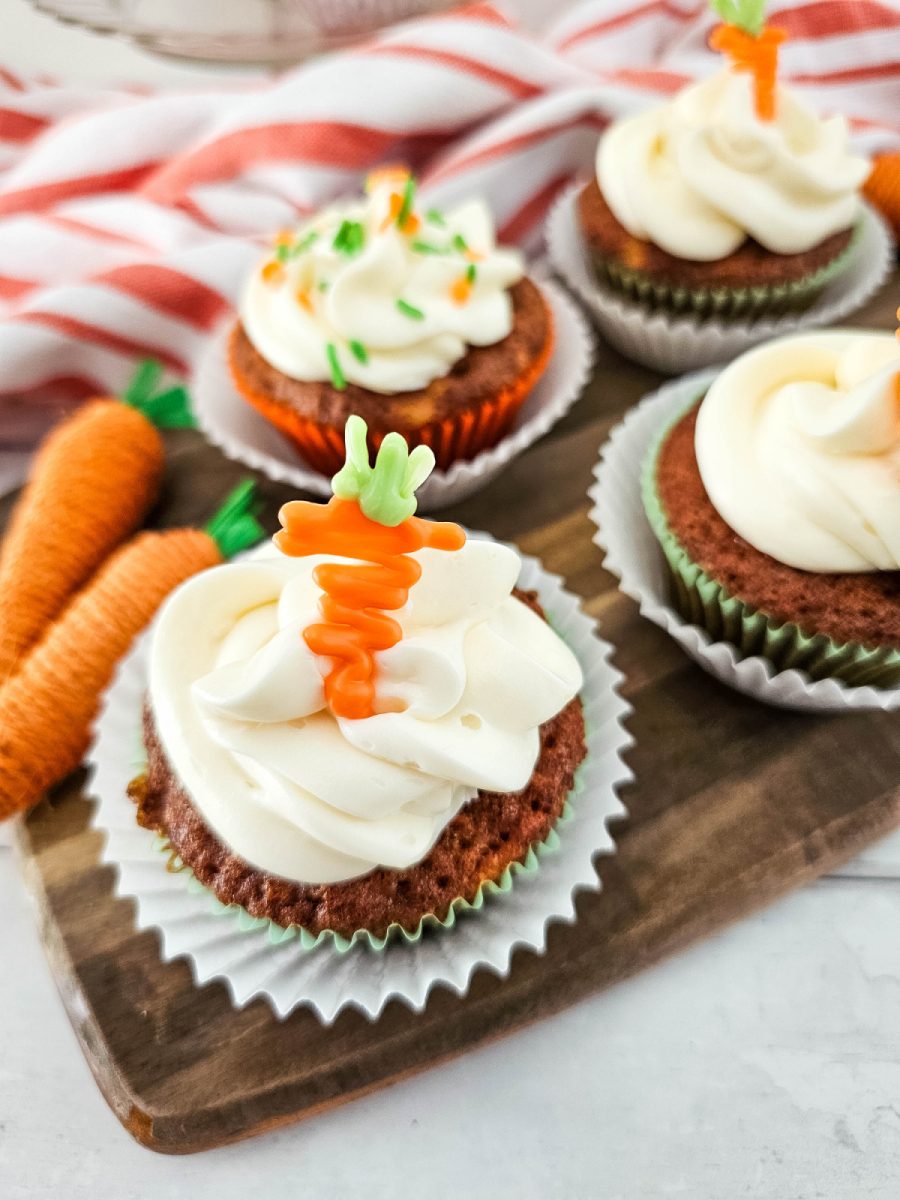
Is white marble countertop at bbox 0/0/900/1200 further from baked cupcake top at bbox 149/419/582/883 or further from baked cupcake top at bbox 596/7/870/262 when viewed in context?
baked cupcake top at bbox 596/7/870/262

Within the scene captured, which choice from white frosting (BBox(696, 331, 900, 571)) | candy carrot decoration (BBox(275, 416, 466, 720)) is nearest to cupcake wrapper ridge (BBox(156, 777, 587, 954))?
candy carrot decoration (BBox(275, 416, 466, 720))

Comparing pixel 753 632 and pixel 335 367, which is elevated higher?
pixel 335 367

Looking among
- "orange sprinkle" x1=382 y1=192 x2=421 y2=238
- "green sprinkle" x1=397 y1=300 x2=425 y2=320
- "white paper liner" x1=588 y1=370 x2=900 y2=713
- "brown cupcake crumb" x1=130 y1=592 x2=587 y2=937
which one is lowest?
"brown cupcake crumb" x1=130 y1=592 x2=587 y2=937

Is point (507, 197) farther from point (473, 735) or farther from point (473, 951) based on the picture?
point (473, 951)

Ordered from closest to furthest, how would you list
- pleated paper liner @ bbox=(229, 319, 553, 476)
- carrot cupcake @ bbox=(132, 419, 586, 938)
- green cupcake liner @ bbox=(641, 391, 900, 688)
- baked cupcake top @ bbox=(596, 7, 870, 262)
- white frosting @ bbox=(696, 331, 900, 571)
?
carrot cupcake @ bbox=(132, 419, 586, 938) < white frosting @ bbox=(696, 331, 900, 571) < green cupcake liner @ bbox=(641, 391, 900, 688) < pleated paper liner @ bbox=(229, 319, 553, 476) < baked cupcake top @ bbox=(596, 7, 870, 262)

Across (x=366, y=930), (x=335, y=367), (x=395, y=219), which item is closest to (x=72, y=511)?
(x=335, y=367)

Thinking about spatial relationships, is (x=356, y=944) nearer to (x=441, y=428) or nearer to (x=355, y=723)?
(x=355, y=723)

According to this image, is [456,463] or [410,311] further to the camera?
[456,463]

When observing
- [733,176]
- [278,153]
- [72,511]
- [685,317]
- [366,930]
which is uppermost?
[733,176]
